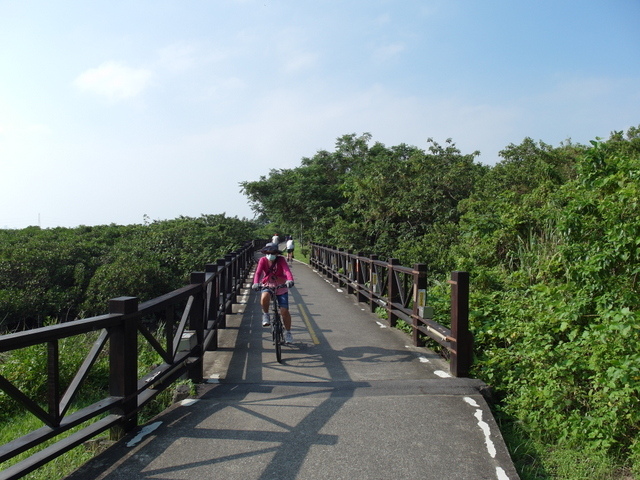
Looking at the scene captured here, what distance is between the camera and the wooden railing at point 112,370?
10.5 feet

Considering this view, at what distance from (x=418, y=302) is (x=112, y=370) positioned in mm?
4811

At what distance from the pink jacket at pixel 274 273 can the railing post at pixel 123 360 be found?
3414 millimetres

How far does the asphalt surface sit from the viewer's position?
3.69 m

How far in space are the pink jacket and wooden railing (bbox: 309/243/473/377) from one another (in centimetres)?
208

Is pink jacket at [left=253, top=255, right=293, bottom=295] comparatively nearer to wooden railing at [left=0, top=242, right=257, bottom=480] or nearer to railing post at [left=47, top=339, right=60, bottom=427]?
wooden railing at [left=0, top=242, right=257, bottom=480]

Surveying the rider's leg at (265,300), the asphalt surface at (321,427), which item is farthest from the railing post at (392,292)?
the rider's leg at (265,300)

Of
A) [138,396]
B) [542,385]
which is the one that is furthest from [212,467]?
[542,385]

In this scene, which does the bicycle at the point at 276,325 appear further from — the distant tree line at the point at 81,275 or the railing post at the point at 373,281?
the distant tree line at the point at 81,275

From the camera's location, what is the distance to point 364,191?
74.5 ft

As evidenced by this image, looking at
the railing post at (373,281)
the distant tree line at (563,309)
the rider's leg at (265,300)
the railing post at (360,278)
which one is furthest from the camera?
the railing post at (360,278)

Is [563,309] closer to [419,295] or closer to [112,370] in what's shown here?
[419,295]

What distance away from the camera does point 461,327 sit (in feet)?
19.8

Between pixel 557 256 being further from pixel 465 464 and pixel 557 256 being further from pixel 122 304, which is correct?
pixel 122 304

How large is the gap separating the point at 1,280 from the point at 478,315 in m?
19.8
